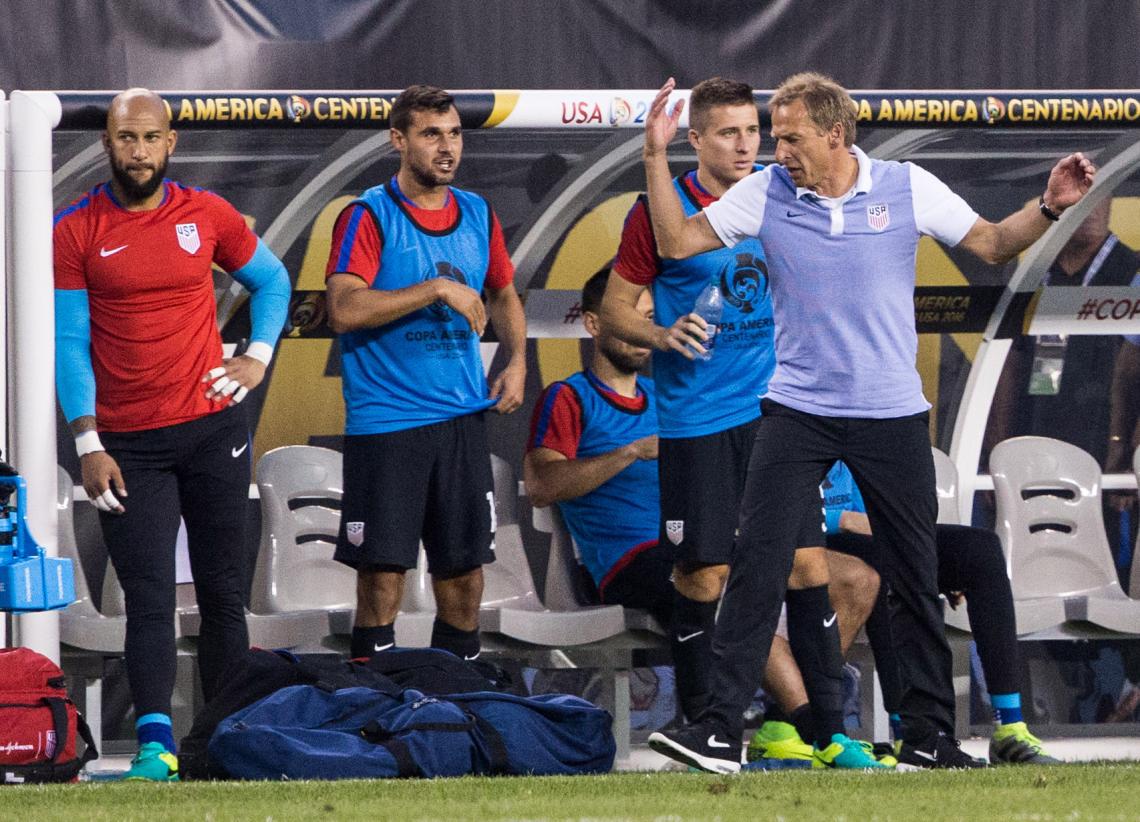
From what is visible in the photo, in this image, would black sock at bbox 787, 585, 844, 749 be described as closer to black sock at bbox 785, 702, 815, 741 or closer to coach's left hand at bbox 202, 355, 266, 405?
black sock at bbox 785, 702, 815, 741

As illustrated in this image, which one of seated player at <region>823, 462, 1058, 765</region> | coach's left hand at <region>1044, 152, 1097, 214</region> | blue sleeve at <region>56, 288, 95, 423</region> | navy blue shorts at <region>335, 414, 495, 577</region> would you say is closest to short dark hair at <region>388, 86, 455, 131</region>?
navy blue shorts at <region>335, 414, 495, 577</region>

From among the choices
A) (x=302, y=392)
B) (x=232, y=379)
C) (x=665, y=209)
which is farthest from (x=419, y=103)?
(x=302, y=392)

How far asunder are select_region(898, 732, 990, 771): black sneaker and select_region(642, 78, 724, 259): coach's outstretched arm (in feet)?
4.86

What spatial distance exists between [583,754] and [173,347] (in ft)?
5.75

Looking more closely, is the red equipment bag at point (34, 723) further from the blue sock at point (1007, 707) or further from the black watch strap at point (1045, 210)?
the black watch strap at point (1045, 210)

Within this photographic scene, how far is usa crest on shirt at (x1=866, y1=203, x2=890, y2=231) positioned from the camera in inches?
230

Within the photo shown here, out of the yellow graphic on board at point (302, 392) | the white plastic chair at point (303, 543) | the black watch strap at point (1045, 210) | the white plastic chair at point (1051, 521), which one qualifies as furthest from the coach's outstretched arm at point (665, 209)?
the white plastic chair at point (1051, 521)

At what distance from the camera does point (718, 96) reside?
657 centimetres

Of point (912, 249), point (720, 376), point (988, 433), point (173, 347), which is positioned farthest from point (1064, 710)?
point (173, 347)

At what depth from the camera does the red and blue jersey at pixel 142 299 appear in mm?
6395

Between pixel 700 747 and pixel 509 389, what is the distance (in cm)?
161

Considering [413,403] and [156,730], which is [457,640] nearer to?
[413,403]

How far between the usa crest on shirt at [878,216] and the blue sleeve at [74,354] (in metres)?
2.33

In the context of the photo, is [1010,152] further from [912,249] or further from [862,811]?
[862,811]
